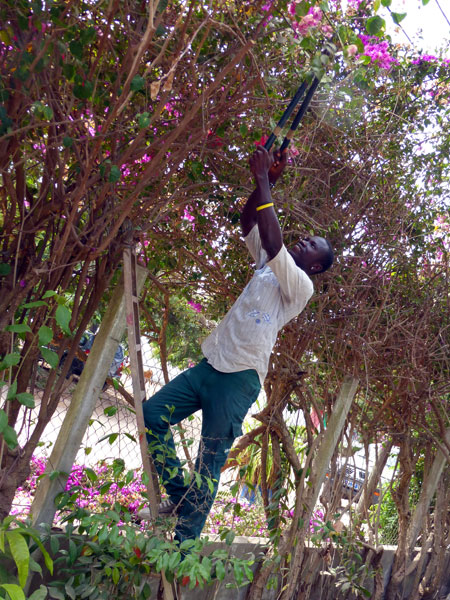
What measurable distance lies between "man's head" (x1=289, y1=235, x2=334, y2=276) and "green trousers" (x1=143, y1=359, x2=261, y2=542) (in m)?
0.60

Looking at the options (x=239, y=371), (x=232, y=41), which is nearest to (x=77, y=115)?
(x=232, y=41)

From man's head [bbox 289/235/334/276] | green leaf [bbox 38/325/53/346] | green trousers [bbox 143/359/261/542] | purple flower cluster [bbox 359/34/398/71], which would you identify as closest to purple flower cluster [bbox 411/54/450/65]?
purple flower cluster [bbox 359/34/398/71]

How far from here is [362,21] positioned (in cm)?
337

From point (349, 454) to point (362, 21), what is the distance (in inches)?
111

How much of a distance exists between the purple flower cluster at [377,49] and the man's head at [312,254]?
3.88 feet

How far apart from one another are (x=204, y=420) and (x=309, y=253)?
95cm

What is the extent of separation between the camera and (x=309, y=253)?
2.88 m

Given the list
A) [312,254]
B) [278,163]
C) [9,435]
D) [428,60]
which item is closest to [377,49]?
[428,60]

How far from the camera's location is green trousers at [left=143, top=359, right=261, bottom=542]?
2.63 m

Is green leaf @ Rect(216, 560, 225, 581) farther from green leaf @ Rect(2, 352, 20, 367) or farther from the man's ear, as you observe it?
the man's ear

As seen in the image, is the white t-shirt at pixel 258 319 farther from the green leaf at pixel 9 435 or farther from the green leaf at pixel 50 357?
the green leaf at pixel 9 435

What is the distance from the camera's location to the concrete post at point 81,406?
2535 millimetres

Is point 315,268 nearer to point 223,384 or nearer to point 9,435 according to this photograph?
point 223,384

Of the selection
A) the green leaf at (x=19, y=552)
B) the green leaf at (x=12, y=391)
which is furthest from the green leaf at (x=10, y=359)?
the green leaf at (x=19, y=552)
